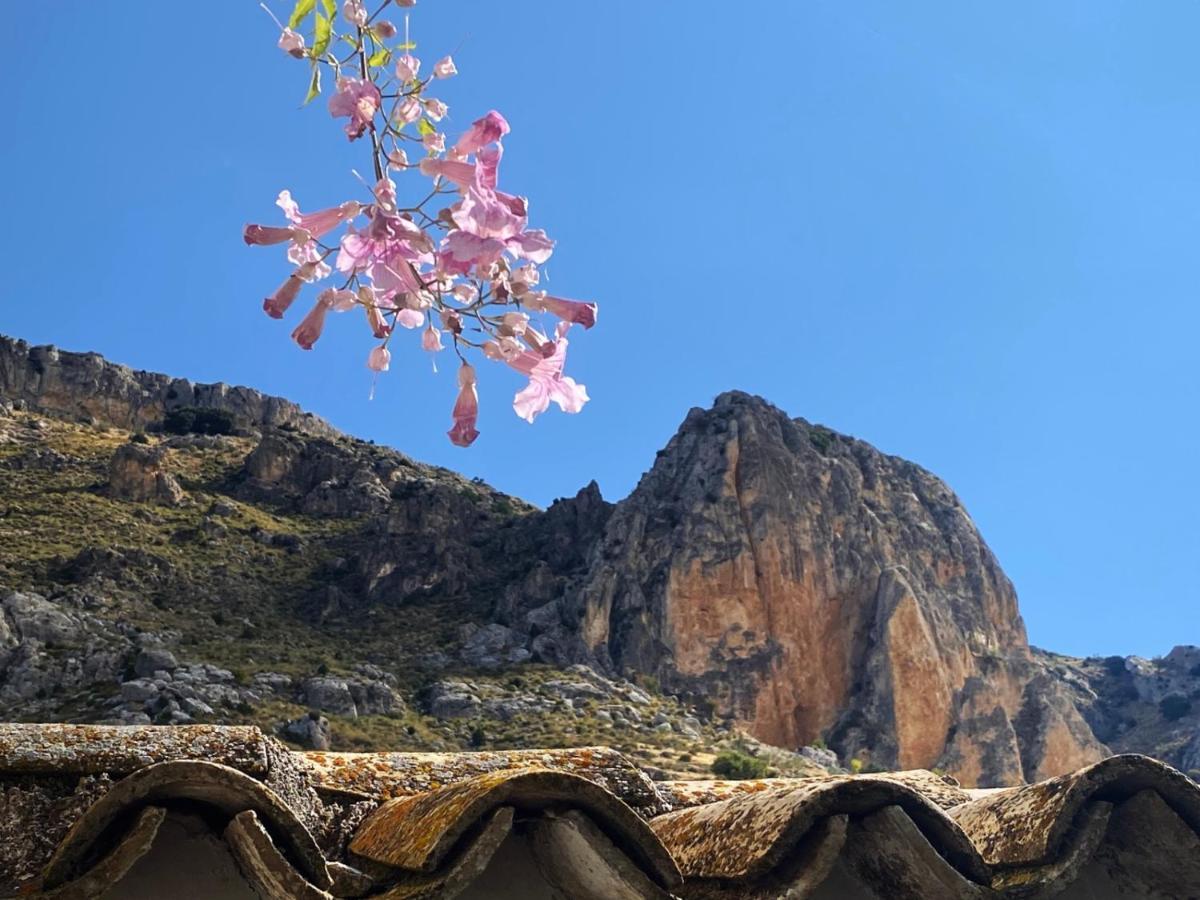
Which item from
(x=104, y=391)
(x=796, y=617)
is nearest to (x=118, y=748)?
(x=796, y=617)

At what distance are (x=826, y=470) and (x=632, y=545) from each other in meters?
12.5

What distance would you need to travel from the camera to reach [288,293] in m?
2.10

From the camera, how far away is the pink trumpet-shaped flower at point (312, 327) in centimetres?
205

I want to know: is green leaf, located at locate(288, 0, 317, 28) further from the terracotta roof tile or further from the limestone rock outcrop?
the limestone rock outcrop

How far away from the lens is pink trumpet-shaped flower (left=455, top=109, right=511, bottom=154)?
1.92 meters

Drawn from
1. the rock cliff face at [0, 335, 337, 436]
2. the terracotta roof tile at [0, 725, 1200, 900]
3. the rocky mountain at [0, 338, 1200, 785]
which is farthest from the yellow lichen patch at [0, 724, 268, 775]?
the rock cliff face at [0, 335, 337, 436]

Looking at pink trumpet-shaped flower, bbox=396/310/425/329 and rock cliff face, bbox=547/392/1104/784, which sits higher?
rock cliff face, bbox=547/392/1104/784

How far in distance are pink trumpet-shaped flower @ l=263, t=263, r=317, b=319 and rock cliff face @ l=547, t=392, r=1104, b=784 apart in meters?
44.4

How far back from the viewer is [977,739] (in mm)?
51375

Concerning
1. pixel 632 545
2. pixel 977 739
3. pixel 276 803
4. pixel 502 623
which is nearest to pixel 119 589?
pixel 502 623

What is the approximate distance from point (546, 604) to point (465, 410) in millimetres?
46319

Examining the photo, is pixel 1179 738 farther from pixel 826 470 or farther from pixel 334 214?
pixel 334 214

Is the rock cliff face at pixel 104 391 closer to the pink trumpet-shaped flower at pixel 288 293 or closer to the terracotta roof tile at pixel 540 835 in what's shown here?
the terracotta roof tile at pixel 540 835

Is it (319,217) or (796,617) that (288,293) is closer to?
(319,217)
